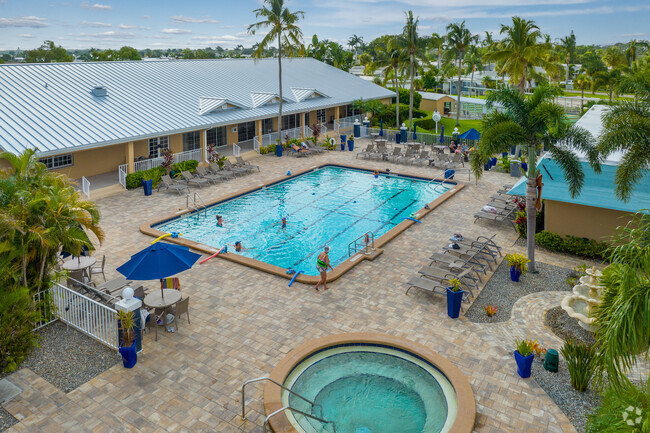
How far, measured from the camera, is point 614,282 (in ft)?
22.6

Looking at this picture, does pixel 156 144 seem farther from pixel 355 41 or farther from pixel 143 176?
pixel 355 41

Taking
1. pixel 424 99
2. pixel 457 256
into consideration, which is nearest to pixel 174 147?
pixel 457 256

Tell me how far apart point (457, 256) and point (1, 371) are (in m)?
13.1

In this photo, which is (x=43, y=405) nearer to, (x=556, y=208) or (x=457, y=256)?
(x=457, y=256)

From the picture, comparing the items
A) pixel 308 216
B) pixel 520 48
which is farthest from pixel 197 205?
pixel 520 48

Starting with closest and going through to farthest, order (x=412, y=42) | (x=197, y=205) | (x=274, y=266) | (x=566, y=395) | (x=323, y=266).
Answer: (x=566, y=395)
(x=323, y=266)
(x=274, y=266)
(x=197, y=205)
(x=412, y=42)

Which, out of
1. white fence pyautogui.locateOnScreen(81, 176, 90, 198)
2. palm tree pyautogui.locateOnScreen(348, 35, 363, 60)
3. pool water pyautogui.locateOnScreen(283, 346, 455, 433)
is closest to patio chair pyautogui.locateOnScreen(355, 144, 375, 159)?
white fence pyautogui.locateOnScreen(81, 176, 90, 198)

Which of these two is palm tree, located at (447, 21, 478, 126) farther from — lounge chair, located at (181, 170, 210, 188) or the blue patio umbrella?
the blue patio umbrella

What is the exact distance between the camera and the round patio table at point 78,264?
1455cm

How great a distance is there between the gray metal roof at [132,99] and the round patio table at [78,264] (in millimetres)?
8028

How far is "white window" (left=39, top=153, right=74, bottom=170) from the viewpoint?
24.0 metres

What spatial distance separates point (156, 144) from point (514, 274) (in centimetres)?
2159

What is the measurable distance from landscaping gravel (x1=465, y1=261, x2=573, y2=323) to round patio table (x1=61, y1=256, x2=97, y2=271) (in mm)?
11154

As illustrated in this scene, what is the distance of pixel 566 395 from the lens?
33.6 ft
